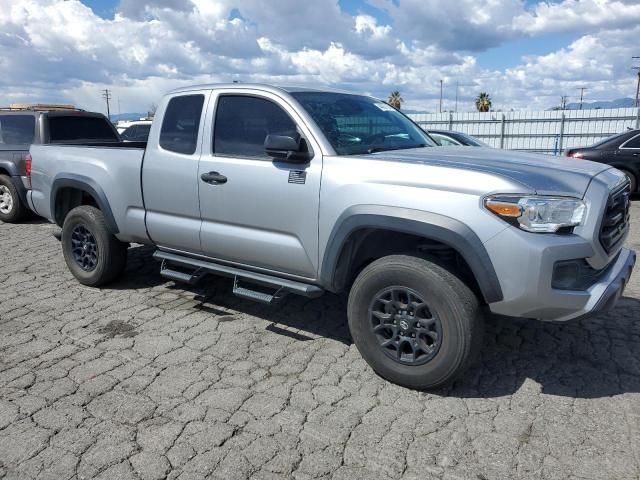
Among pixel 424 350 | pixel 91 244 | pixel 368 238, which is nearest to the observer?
pixel 424 350

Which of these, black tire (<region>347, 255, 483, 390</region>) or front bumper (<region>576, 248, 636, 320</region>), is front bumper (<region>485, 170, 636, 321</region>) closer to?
front bumper (<region>576, 248, 636, 320</region>)

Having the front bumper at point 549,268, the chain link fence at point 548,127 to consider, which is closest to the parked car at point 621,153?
the chain link fence at point 548,127

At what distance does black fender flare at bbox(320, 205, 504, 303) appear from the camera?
3.03 m

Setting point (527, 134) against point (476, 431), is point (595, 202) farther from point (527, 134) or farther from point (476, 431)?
point (527, 134)

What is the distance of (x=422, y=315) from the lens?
3.34m

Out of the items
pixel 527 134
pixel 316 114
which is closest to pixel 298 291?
pixel 316 114

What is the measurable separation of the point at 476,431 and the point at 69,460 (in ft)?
7.16

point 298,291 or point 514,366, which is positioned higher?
point 298,291

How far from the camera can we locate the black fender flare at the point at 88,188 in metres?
5.09

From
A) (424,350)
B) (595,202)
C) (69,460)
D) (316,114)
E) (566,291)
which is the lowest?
(69,460)

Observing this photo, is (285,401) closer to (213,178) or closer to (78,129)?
(213,178)

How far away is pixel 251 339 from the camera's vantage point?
431cm

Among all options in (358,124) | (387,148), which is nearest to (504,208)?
(387,148)

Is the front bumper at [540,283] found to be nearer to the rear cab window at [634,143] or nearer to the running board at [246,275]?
→ the running board at [246,275]
